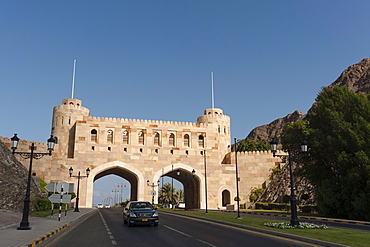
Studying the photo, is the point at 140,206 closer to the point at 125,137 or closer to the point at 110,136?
the point at 110,136

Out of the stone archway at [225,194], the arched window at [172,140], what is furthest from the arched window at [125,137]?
the stone archway at [225,194]

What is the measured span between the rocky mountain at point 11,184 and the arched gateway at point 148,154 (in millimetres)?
19062

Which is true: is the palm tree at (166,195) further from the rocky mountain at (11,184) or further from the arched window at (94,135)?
the rocky mountain at (11,184)

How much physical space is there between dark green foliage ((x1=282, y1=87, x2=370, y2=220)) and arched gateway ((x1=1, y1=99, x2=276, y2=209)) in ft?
75.4

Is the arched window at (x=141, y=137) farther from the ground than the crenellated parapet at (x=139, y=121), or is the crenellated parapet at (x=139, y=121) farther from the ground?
the crenellated parapet at (x=139, y=121)

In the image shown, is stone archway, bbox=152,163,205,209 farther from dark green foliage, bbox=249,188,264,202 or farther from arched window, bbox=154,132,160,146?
dark green foliage, bbox=249,188,264,202

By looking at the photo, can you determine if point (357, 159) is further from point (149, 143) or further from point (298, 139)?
point (149, 143)

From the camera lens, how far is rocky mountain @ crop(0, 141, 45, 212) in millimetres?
23594

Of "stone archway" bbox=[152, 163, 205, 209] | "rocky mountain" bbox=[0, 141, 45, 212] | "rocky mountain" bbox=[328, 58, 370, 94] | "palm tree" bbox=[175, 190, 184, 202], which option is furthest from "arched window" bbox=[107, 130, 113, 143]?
→ "rocky mountain" bbox=[328, 58, 370, 94]

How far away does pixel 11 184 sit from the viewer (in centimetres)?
2484

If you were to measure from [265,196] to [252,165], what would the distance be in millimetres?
5837

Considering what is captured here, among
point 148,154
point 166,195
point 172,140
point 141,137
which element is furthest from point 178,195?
point 141,137

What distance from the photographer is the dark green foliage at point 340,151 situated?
23.8 m

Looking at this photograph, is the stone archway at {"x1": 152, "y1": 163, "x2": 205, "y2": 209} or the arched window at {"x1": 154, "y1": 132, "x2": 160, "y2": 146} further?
the arched window at {"x1": 154, "y1": 132, "x2": 160, "y2": 146}
